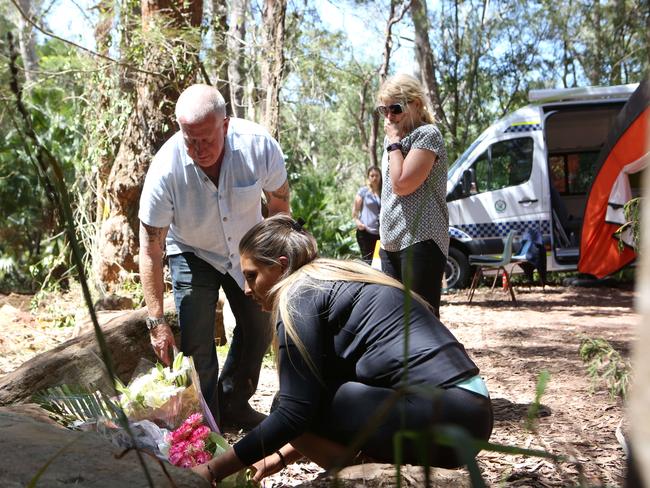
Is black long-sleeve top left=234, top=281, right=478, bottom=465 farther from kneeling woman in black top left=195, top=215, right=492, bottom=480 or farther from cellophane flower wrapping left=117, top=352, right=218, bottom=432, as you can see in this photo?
cellophane flower wrapping left=117, top=352, right=218, bottom=432

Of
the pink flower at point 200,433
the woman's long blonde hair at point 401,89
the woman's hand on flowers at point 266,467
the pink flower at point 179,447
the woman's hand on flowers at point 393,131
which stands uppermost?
the woman's long blonde hair at point 401,89

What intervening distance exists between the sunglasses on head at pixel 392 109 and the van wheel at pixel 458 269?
9058mm

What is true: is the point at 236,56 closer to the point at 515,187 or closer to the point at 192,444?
the point at 515,187

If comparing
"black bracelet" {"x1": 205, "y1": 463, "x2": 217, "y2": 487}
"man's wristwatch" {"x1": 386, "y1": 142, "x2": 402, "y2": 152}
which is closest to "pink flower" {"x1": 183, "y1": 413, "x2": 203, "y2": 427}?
"black bracelet" {"x1": 205, "y1": 463, "x2": 217, "y2": 487}

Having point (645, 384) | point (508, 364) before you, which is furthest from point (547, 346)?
point (645, 384)

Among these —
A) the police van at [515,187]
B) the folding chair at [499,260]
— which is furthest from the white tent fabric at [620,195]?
the police van at [515,187]

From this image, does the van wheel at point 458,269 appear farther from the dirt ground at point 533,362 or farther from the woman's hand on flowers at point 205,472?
the woman's hand on flowers at point 205,472

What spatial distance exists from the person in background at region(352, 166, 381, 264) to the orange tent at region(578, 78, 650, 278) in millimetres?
2927

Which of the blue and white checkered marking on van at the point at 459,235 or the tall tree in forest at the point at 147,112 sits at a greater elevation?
the tall tree in forest at the point at 147,112

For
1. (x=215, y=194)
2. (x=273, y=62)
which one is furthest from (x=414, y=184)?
(x=273, y=62)

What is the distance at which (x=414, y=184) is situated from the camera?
4238 mm

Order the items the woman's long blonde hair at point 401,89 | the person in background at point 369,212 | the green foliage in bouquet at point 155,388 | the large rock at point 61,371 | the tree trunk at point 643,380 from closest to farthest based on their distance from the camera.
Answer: the tree trunk at point 643,380
the green foliage in bouquet at point 155,388
the large rock at point 61,371
the woman's long blonde hair at point 401,89
the person in background at point 369,212

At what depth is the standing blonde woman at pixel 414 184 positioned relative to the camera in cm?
422

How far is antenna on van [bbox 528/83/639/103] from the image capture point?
12977mm
